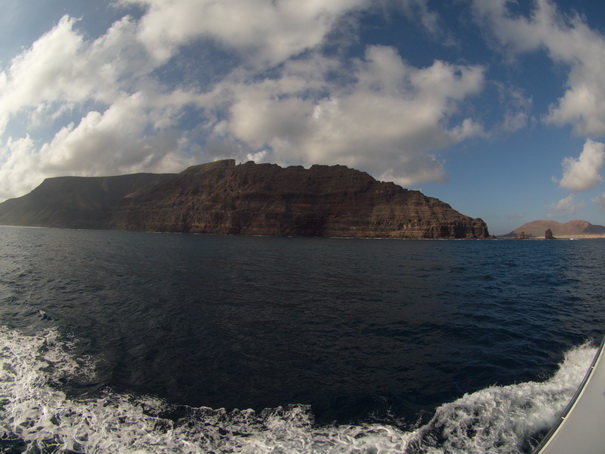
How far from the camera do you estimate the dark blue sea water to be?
296 inches

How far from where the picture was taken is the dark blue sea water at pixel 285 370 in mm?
7527

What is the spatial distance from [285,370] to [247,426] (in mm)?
3213

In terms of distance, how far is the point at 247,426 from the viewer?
25.7 ft

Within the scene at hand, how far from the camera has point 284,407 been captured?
8.67 m

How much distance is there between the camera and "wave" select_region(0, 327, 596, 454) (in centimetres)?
711

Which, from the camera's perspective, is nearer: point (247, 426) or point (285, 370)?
point (247, 426)

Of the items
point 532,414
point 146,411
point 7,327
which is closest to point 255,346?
point 146,411

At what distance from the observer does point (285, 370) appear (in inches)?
431

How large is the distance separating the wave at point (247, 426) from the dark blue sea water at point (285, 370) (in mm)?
41

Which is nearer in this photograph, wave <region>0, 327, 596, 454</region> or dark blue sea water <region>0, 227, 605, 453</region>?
wave <region>0, 327, 596, 454</region>

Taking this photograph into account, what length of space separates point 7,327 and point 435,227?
20848 cm

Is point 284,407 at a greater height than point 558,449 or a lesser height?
lesser

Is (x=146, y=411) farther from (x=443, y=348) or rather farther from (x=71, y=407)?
(x=443, y=348)

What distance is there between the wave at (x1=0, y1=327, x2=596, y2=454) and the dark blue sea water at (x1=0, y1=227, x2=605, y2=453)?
4 centimetres
